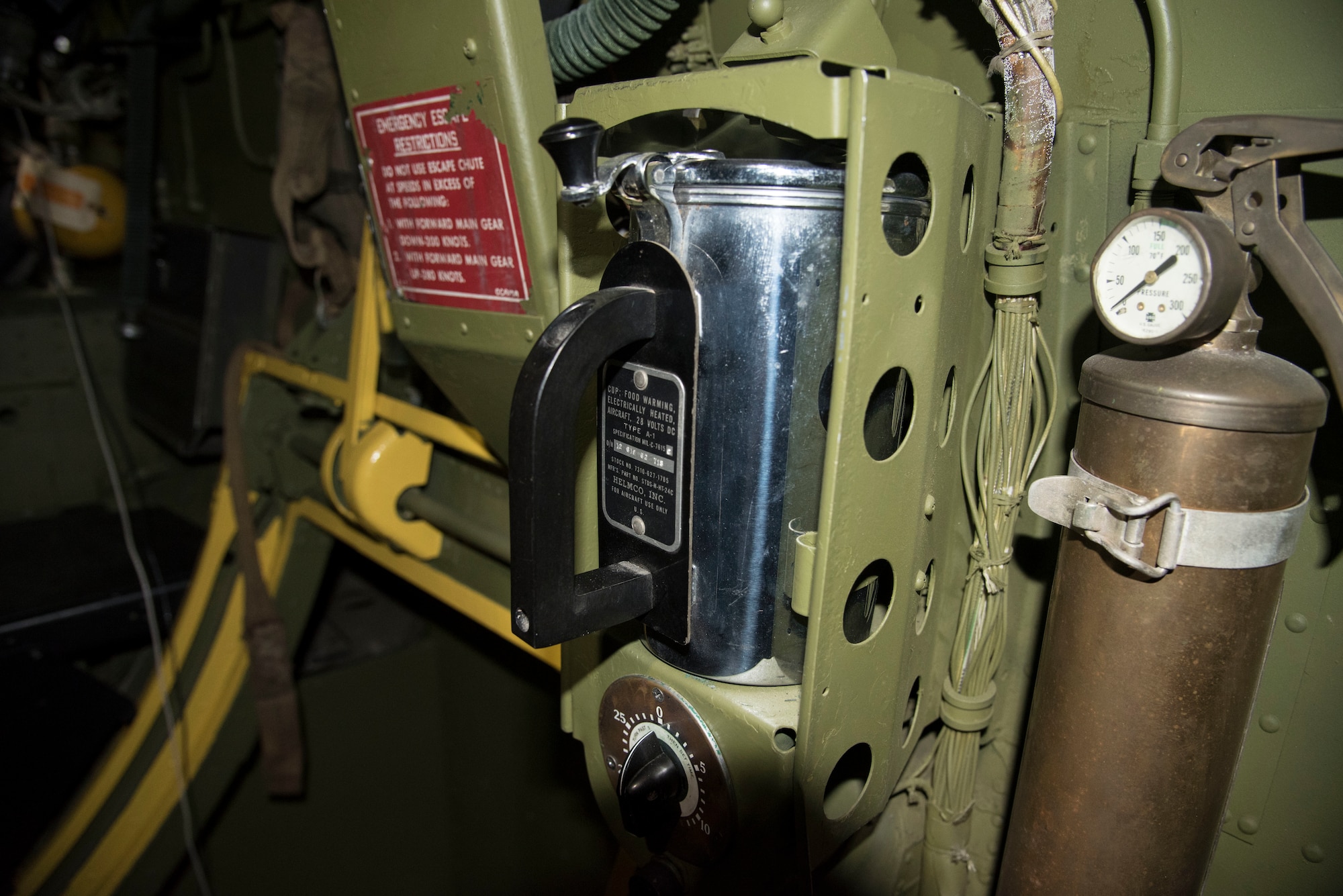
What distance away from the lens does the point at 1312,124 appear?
58 cm

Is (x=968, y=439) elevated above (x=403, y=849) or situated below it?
above

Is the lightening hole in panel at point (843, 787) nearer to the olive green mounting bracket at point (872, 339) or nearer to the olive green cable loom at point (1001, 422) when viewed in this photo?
the olive green mounting bracket at point (872, 339)

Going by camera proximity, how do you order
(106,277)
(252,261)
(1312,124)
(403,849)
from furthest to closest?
1. (106,277)
2. (403,849)
3. (252,261)
4. (1312,124)

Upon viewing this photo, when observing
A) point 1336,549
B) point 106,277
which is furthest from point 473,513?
point 106,277

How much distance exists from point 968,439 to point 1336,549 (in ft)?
1.13

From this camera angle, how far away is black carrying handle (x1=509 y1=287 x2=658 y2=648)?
639 millimetres

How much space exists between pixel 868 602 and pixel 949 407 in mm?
214

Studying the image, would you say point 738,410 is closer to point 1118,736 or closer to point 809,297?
point 809,297

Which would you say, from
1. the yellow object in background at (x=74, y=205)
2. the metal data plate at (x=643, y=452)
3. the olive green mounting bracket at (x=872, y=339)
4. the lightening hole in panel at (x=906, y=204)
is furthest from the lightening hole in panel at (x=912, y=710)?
the yellow object in background at (x=74, y=205)

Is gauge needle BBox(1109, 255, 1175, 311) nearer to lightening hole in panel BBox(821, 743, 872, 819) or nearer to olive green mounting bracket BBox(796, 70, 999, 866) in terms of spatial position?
olive green mounting bracket BBox(796, 70, 999, 866)

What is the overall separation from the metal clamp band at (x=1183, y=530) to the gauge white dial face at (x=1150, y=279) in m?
0.13

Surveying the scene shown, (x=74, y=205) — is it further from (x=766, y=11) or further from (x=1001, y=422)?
(x=1001, y=422)

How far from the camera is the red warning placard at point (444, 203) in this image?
945 millimetres

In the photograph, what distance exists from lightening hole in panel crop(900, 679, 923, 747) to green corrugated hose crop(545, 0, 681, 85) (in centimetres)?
79
